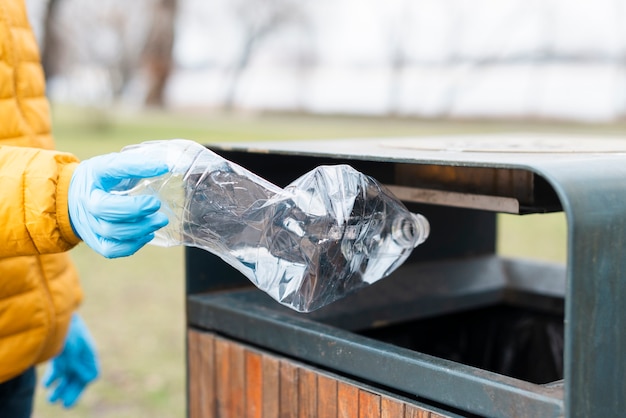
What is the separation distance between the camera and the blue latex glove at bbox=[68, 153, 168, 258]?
1158 mm

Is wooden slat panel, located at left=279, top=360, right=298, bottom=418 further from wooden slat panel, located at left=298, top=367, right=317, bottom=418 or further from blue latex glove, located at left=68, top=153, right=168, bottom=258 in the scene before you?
blue latex glove, located at left=68, top=153, right=168, bottom=258

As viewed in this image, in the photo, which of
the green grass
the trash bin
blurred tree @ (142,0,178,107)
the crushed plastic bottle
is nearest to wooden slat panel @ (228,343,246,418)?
the trash bin

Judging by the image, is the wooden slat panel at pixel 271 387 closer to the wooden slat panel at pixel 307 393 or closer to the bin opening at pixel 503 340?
the wooden slat panel at pixel 307 393

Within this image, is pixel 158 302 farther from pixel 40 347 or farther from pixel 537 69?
pixel 537 69

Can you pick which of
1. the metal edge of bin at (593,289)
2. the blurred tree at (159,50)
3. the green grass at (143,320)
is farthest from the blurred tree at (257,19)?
the metal edge of bin at (593,289)

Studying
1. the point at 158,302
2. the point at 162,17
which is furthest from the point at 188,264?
the point at 162,17

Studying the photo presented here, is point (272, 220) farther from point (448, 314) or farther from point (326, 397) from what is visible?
point (448, 314)

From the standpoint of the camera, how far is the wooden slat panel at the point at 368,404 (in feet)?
4.24

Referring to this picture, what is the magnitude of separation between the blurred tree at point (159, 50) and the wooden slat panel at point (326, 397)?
860 inches

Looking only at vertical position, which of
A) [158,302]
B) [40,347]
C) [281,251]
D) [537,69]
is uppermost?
[537,69]

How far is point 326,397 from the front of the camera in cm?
137

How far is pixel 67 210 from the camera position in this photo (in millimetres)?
1232

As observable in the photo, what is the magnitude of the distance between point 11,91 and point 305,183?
2.19ft

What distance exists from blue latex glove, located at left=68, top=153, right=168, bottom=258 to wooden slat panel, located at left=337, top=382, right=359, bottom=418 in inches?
15.7
